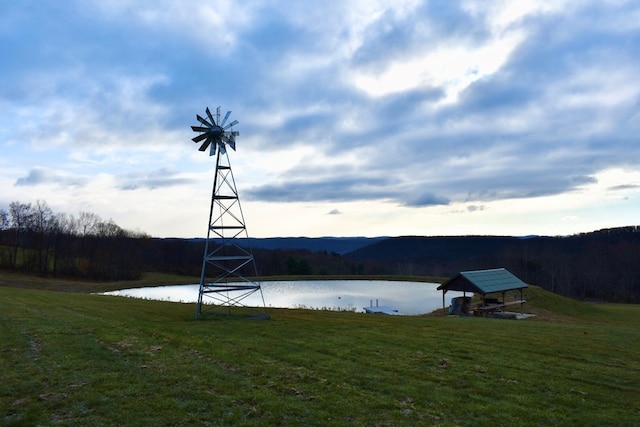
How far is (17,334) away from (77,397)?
7315 millimetres

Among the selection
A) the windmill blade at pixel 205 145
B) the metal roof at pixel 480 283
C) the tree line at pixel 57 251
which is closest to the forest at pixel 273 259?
the tree line at pixel 57 251

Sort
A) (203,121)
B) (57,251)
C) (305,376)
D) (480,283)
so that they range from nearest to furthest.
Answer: (305,376) → (203,121) → (480,283) → (57,251)

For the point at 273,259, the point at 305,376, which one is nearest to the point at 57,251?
the point at 273,259

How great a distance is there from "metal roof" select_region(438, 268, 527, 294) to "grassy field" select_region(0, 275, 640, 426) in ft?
36.9

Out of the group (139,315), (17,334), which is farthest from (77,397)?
(139,315)

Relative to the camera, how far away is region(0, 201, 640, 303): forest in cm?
7150

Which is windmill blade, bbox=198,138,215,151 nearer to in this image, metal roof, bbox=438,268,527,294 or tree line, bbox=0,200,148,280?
metal roof, bbox=438,268,527,294

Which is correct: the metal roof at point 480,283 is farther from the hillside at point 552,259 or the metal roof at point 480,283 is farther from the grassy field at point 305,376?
the hillside at point 552,259

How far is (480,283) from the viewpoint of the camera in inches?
1086

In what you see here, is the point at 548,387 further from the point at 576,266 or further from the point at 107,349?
the point at 576,266

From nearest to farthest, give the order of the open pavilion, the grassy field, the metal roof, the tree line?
1. the grassy field
2. the open pavilion
3. the metal roof
4. the tree line

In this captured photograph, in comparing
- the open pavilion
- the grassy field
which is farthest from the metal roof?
the grassy field

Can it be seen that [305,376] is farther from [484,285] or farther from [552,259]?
[552,259]

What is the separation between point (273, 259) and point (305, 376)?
9058cm
